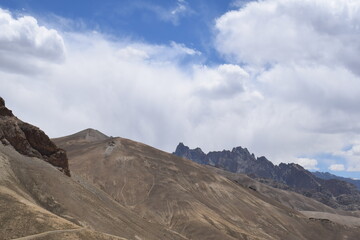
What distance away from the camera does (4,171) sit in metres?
82.8

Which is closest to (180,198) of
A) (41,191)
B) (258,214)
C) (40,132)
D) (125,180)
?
(125,180)

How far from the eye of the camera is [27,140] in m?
108

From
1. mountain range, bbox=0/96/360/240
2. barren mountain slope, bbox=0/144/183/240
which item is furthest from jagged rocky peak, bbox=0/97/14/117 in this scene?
barren mountain slope, bbox=0/144/183/240

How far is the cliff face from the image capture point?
10281 centimetres

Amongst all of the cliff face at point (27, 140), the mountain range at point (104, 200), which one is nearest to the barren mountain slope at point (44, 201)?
the cliff face at point (27, 140)

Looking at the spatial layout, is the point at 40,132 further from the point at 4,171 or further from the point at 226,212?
the point at 226,212

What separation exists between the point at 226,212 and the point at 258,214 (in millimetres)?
21317

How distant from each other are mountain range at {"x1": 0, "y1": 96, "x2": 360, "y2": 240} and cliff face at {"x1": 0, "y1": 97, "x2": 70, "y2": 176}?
0.26 m

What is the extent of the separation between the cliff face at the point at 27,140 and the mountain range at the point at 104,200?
10.1 inches

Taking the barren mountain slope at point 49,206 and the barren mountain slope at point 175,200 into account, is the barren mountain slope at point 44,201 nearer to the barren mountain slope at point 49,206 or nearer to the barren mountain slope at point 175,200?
the barren mountain slope at point 49,206

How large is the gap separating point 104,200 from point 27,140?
25191 mm

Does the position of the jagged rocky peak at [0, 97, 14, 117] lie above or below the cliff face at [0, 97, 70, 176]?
above

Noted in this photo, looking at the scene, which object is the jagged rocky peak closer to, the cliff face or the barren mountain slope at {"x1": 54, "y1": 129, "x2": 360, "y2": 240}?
the cliff face

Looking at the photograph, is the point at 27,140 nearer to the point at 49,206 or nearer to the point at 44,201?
the point at 44,201
